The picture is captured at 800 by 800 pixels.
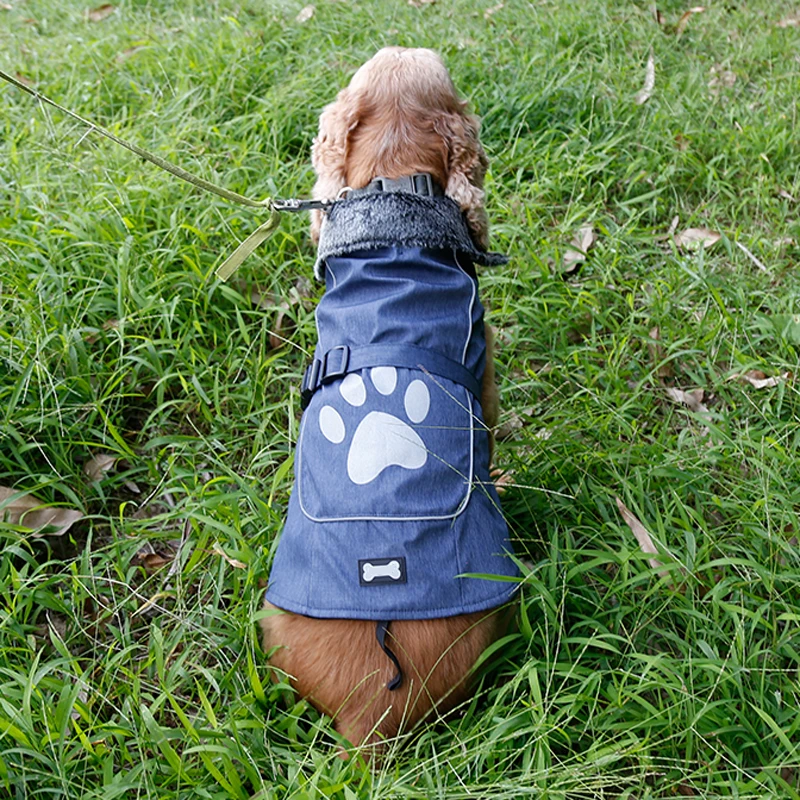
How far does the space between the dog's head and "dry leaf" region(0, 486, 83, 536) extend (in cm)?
124

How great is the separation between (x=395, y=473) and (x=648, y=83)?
299 cm

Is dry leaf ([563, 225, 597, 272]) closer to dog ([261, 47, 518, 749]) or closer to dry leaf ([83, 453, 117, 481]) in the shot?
dog ([261, 47, 518, 749])

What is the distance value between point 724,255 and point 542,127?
1.08 m

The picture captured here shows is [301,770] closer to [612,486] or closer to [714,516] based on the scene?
[612,486]

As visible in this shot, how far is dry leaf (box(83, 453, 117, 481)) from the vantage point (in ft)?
8.16

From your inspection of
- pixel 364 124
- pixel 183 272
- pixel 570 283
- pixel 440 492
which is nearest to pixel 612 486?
pixel 440 492

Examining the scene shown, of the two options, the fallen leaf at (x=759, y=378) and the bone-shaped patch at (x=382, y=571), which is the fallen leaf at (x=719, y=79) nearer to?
the fallen leaf at (x=759, y=378)

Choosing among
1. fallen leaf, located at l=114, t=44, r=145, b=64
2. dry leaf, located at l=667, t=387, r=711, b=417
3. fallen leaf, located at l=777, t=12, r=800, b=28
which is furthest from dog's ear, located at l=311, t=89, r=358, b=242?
fallen leaf, located at l=777, t=12, r=800, b=28

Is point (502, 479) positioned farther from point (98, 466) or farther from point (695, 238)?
point (695, 238)

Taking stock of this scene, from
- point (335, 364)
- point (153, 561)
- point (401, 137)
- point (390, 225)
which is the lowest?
point (153, 561)

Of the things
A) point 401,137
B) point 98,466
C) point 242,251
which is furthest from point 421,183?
point 98,466

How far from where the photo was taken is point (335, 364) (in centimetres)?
194

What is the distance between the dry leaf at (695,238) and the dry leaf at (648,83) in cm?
86

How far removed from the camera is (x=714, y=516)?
7.57 ft
